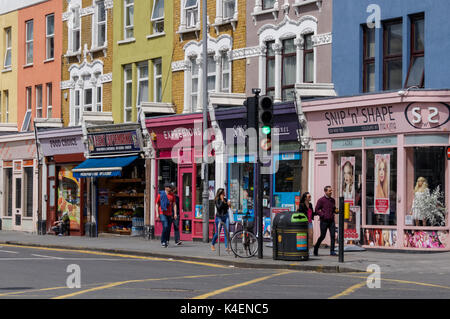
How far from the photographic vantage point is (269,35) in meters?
29.6

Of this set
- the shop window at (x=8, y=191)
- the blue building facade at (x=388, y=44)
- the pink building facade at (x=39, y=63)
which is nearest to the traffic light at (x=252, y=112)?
the blue building facade at (x=388, y=44)

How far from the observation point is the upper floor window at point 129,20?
36219 mm

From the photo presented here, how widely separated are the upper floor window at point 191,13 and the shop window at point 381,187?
31.6 feet

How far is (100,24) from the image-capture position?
38.1 m

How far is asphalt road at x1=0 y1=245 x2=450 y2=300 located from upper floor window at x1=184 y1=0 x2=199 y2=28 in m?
13.1

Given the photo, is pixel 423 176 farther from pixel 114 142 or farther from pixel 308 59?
pixel 114 142

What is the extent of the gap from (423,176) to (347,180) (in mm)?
2705

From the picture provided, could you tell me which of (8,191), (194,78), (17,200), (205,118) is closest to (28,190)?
(17,200)

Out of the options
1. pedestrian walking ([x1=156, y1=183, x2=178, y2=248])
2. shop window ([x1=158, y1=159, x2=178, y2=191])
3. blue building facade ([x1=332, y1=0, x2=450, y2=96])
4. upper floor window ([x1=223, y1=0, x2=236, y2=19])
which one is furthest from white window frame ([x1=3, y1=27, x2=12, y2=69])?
blue building facade ([x1=332, y1=0, x2=450, y2=96])

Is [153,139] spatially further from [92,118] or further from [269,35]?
[269,35]

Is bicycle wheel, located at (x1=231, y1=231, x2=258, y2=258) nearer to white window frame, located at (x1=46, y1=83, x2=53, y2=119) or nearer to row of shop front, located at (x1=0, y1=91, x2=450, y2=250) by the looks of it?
row of shop front, located at (x1=0, y1=91, x2=450, y2=250)

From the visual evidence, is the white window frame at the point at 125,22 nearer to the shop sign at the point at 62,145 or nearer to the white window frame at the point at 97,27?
the white window frame at the point at 97,27

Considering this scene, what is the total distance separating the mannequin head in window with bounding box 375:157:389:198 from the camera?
25.8m
